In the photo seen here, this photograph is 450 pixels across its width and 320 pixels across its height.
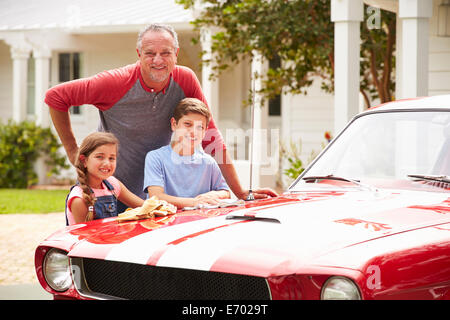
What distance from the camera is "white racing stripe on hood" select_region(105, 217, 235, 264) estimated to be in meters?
2.69

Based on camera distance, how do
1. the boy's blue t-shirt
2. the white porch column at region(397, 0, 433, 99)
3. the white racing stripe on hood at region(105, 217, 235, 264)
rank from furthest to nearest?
the white porch column at region(397, 0, 433, 99) → the boy's blue t-shirt → the white racing stripe on hood at region(105, 217, 235, 264)

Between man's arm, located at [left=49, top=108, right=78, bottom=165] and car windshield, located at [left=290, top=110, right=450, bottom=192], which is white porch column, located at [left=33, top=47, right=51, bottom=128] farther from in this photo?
car windshield, located at [left=290, top=110, right=450, bottom=192]

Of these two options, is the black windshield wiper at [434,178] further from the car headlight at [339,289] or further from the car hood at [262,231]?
the car headlight at [339,289]

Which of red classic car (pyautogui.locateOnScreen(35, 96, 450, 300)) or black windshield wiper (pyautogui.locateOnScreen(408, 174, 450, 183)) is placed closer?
red classic car (pyautogui.locateOnScreen(35, 96, 450, 300))

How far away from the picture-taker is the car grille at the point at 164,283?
2482 millimetres

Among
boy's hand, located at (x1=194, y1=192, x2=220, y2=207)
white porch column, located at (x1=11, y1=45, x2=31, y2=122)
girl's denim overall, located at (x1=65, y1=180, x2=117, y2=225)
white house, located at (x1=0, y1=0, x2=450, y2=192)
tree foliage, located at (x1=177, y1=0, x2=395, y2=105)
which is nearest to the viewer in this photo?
boy's hand, located at (x1=194, y1=192, x2=220, y2=207)

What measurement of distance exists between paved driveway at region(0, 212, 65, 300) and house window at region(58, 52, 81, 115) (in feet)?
22.0

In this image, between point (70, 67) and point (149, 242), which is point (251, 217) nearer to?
point (149, 242)

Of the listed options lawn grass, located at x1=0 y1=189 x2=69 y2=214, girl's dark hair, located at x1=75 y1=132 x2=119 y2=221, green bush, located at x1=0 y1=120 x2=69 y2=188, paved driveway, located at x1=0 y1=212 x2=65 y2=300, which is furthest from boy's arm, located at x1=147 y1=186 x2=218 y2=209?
green bush, located at x1=0 y1=120 x2=69 y2=188

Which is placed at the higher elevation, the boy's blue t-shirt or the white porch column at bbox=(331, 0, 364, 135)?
the white porch column at bbox=(331, 0, 364, 135)

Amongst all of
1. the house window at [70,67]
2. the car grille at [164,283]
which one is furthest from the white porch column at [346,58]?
the house window at [70,67]

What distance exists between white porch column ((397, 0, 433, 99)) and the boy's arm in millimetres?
4796

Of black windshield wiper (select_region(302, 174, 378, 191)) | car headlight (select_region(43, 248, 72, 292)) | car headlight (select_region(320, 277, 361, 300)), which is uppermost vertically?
black windshield wiper (select_region(302, 174, 378, 191))
